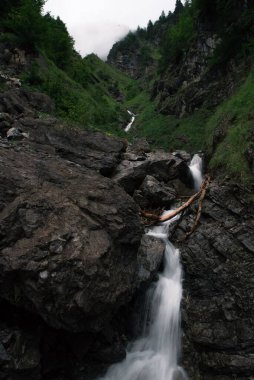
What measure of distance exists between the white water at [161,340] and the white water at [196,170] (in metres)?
7.64

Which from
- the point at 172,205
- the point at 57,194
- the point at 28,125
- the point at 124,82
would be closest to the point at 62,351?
the point at 57,194

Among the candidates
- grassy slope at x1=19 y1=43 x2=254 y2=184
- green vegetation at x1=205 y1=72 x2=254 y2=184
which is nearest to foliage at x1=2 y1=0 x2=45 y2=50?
grassy slope at x1=19 y1=43 x2=254 y2=184

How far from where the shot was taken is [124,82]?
97.8 m

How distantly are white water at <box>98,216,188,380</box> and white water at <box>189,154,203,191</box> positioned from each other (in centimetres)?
764

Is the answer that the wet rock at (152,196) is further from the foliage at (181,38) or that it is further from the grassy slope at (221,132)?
the foliage at (181,38)

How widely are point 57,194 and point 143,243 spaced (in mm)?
4700

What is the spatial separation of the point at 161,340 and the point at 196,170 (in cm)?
1225

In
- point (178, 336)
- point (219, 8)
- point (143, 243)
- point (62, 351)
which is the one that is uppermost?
point (219, 8)

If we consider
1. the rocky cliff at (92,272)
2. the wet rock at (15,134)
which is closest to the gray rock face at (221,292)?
the rocky cliff at (92,272)

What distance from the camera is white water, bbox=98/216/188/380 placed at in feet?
35.2

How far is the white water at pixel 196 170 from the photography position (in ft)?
66.5

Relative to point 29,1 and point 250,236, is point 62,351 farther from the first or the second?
point 29,1

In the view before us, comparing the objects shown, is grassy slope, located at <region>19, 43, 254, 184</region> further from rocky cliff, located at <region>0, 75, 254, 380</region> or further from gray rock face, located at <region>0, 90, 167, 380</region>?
gray rock face, located at <region>0, 90, 167, 380</region>

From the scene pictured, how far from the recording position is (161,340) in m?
11.6
